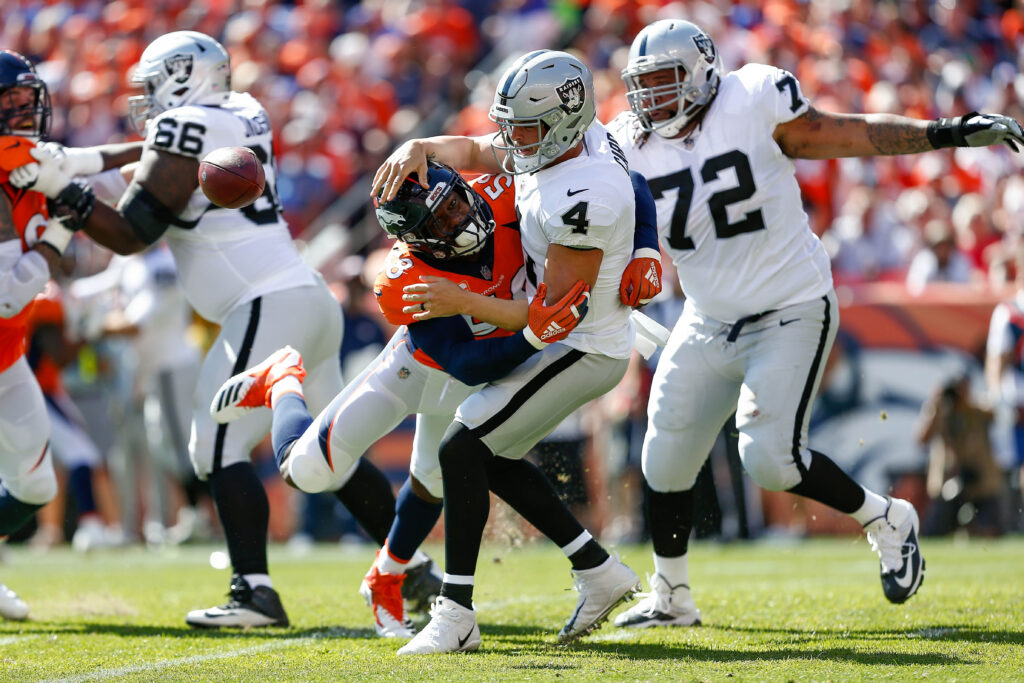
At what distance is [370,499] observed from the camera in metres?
4.92

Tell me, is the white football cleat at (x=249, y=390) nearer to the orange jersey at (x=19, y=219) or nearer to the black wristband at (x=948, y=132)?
the orange jersey at (x=19, y=219)

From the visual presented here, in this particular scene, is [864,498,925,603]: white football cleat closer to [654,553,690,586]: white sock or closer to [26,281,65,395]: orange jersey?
[654,553,690,586]: white sock

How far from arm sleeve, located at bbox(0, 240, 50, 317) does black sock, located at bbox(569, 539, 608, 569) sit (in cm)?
211

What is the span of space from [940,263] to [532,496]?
5361mm

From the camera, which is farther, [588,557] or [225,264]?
[225,264]

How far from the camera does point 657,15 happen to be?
35.5ft

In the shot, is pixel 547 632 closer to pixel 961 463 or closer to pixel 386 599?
pixel 386 599

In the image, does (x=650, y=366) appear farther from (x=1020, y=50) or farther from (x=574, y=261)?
(x=574, y=261)

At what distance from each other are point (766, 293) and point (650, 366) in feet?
13.1

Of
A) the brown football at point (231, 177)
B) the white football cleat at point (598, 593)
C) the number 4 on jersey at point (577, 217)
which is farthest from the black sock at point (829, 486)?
the brown football at point (231, 177)

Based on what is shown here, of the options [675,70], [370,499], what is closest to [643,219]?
[675,70]

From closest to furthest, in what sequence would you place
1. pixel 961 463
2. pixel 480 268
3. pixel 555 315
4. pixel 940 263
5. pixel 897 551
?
pixel 555 315, pixel 480 268, pixel 897 551, pixel 961 463, pixel 940 263

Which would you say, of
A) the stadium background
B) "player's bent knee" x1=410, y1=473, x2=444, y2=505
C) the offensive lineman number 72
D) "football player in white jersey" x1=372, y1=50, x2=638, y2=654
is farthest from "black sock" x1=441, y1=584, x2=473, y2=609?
the stadium background

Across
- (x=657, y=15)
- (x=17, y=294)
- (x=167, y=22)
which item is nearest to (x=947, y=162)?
(x=657, y=15)
